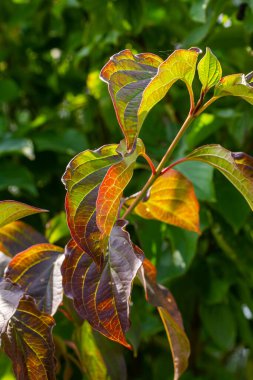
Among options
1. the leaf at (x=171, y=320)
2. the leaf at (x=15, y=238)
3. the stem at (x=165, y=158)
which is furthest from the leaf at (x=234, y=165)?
the leaf at (x=15, y=238)

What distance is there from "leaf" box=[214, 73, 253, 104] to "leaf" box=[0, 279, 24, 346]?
29 centimetres

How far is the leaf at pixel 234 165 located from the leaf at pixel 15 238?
0.98ft

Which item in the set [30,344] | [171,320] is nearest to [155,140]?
[171,320]

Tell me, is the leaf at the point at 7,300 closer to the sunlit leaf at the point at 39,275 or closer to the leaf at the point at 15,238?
the sunlit leaf at the point at 39,275

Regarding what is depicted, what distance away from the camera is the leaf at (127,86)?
2.23 feet

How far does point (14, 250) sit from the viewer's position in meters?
0.92

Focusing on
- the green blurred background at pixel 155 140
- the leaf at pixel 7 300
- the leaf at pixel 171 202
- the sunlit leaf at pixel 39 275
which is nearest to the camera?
the leaf at pixel 7 300

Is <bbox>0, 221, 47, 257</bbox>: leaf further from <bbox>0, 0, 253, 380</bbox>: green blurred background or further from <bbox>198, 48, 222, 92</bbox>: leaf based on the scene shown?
<bbox>198, 48, 222, 92</bbox>: leaf

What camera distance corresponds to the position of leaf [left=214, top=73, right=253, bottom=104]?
27.0 inches

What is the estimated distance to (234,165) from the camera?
0.71 meters

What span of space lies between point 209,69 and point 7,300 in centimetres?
31

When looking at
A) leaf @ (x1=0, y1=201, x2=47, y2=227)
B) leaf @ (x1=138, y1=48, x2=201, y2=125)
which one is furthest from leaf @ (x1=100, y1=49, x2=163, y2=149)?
leaf @ (x1=0, y1=201, x2=47, y2=227)

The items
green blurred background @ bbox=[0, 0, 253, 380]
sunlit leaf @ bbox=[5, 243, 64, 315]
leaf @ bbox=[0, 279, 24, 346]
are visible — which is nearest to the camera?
leaf @ bbox=[0, 279, 24, 346]

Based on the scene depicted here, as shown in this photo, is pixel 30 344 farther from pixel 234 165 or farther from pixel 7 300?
pixel 234 165
